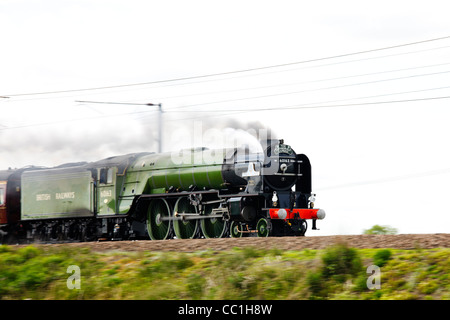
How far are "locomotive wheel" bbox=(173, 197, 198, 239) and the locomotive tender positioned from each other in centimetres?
4

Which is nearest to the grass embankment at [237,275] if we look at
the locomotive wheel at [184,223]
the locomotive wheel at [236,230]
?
the locomotive wheel at [236,230]

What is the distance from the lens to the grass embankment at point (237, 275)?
1191 centimetres

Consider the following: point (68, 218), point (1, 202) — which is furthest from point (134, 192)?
point (1, 202)

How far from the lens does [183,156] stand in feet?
86.9

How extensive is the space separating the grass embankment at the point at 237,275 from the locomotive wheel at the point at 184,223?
9692mm

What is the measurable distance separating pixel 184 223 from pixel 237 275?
12.9 meters

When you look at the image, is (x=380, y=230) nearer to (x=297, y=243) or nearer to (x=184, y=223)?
(x=297, y=243)

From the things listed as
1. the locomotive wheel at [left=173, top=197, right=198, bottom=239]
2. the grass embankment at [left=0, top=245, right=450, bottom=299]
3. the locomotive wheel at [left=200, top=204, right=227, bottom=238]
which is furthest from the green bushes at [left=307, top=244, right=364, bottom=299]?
the locomotive wheel at [left=173, top=197, right=198, bottom=239]

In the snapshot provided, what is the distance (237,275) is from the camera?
1286 cm

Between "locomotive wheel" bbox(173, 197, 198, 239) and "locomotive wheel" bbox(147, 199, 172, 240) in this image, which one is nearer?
"locomotive wheel" bbox(173, 197, 198, 239)

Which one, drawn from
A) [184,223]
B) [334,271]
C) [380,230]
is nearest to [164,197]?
[184,223]

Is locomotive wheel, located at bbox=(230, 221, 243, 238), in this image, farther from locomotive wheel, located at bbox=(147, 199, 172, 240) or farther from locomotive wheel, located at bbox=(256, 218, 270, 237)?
locomotive wheel, located at bbox=(147, 199, 172, 240)

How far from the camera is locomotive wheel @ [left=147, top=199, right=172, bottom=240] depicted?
1052 inches
